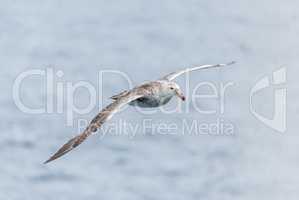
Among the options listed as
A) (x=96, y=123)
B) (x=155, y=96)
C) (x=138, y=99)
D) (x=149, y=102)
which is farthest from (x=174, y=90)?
(x=96, y=123)

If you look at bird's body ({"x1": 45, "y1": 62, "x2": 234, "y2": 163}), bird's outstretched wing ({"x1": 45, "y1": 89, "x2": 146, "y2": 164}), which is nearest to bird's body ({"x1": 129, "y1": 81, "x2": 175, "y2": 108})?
bird's body ({"x1": 45, "y1": 62, "x2": 234, "y2": 163})

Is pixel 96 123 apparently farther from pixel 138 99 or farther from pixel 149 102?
pixel 149 102

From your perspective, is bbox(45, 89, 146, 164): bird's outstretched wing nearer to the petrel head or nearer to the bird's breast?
the bird's breast

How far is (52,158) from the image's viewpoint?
96.5 feet

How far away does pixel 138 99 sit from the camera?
34.3 metres

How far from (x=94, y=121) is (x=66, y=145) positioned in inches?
51.2

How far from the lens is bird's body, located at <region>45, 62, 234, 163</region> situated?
30625mm

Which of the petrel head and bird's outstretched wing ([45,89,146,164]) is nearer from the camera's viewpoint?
bird's outstretched wing ([45,89,146,164])

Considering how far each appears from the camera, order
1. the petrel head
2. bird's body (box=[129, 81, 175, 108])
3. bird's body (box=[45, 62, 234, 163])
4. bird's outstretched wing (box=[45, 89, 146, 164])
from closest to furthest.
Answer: bird's outstretched wing (box=[45, 89, 146, 164])
bird's body (box=[45, 62, 234, 163])
bird's body (box=[129, 81, 175, 108])
the petrel head

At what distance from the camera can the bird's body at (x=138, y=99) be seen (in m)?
30.6

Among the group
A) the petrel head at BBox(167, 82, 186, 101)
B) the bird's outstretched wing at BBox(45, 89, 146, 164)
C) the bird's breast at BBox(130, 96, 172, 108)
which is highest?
the petrel head at BBox(167, 82, 186, 101)

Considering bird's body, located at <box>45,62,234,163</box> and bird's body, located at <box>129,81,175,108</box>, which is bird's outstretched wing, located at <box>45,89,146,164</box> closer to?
bird's body, located at <box>45,62,234,163</box>

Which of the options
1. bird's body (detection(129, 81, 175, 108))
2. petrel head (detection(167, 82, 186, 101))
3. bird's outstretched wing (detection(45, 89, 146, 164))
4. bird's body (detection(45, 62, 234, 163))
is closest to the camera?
bird's outstretched wing (detection(45, 89, 146, 164))

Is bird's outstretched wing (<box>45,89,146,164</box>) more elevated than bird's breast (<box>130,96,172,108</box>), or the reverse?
bird's breast (<box>130,96,172,108</box>)
